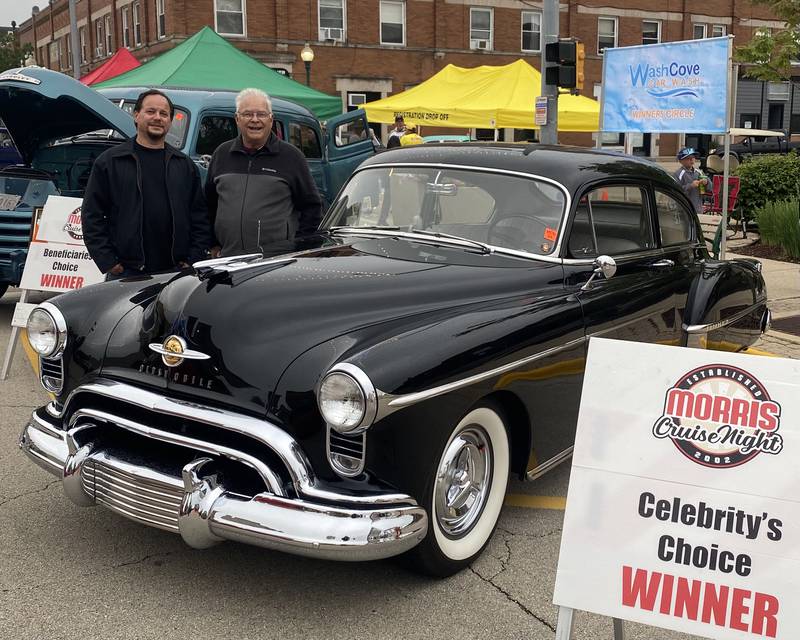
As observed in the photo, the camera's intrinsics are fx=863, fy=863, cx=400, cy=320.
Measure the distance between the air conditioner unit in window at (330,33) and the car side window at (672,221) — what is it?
29868 mm

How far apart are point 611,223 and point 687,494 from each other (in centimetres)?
251

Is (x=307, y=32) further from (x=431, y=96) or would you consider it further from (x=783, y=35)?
(x=783, y=35)

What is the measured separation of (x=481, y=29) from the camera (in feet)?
119

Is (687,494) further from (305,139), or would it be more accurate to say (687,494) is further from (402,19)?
(402,19)

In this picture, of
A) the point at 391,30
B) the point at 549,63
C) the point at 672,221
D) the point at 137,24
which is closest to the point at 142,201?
the point at 672,221

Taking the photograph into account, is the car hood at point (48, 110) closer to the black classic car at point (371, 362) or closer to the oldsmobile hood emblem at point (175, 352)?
the black classic car at point (371, 362)

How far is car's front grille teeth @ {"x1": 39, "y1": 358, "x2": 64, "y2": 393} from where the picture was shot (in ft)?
12.6

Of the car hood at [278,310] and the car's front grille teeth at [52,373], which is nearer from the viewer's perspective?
the car hood at [278,310]

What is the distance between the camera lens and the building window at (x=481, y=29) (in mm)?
36125

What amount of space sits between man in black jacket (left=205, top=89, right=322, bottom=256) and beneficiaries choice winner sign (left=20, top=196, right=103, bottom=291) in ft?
5.57

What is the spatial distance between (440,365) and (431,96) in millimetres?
18270

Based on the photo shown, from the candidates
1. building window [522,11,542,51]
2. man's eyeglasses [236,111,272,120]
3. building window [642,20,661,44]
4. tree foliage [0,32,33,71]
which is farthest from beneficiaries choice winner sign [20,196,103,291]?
tree foliage [0,32,33,71]

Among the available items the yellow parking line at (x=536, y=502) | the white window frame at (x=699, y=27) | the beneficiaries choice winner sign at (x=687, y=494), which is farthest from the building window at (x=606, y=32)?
the beneficiaries choice winner sign at (x=687, y=494)

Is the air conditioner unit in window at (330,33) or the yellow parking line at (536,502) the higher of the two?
the air conditioner unit in window at (330,33)
